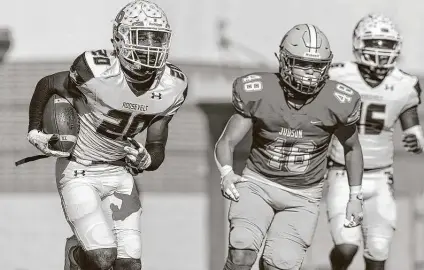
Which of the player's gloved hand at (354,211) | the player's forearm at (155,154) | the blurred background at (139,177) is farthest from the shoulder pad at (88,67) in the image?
the blurred background at (139,177)

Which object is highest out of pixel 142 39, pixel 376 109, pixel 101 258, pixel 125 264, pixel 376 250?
pixel 142 39

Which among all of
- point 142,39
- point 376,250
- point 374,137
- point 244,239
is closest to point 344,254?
point 376,250

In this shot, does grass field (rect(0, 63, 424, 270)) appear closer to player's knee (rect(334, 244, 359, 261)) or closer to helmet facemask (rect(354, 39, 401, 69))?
helmet facemask (rect(354, 39, 401, 69))

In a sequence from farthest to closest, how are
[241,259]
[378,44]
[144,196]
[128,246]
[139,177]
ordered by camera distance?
[144,196] < [139,177] < [378,44] < [128,246] < [241,259]

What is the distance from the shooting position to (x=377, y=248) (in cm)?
1021

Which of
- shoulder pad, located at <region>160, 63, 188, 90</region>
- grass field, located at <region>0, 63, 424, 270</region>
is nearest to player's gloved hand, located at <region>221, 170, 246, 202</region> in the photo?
shoulder pad, located at <region>160, 63, 188, 90</region>

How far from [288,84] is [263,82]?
163 mm

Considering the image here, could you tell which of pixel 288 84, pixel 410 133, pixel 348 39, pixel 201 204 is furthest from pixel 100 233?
pixel 348 39

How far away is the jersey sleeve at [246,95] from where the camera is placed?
8.95 m

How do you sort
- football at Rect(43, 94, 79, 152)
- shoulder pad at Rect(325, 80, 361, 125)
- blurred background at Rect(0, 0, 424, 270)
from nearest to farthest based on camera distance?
football at Rect(43, 94, 79, 152)
shoulder pad at Rect(325, 80, 361, 125)
blurred background at Rect(0, 0, 424, 270)

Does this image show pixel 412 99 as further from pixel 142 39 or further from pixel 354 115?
pixel 142 39

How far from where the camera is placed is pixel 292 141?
9.00m

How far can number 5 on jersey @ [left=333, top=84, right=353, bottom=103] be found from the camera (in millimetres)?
9086

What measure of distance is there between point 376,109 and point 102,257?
2706 millimetres
